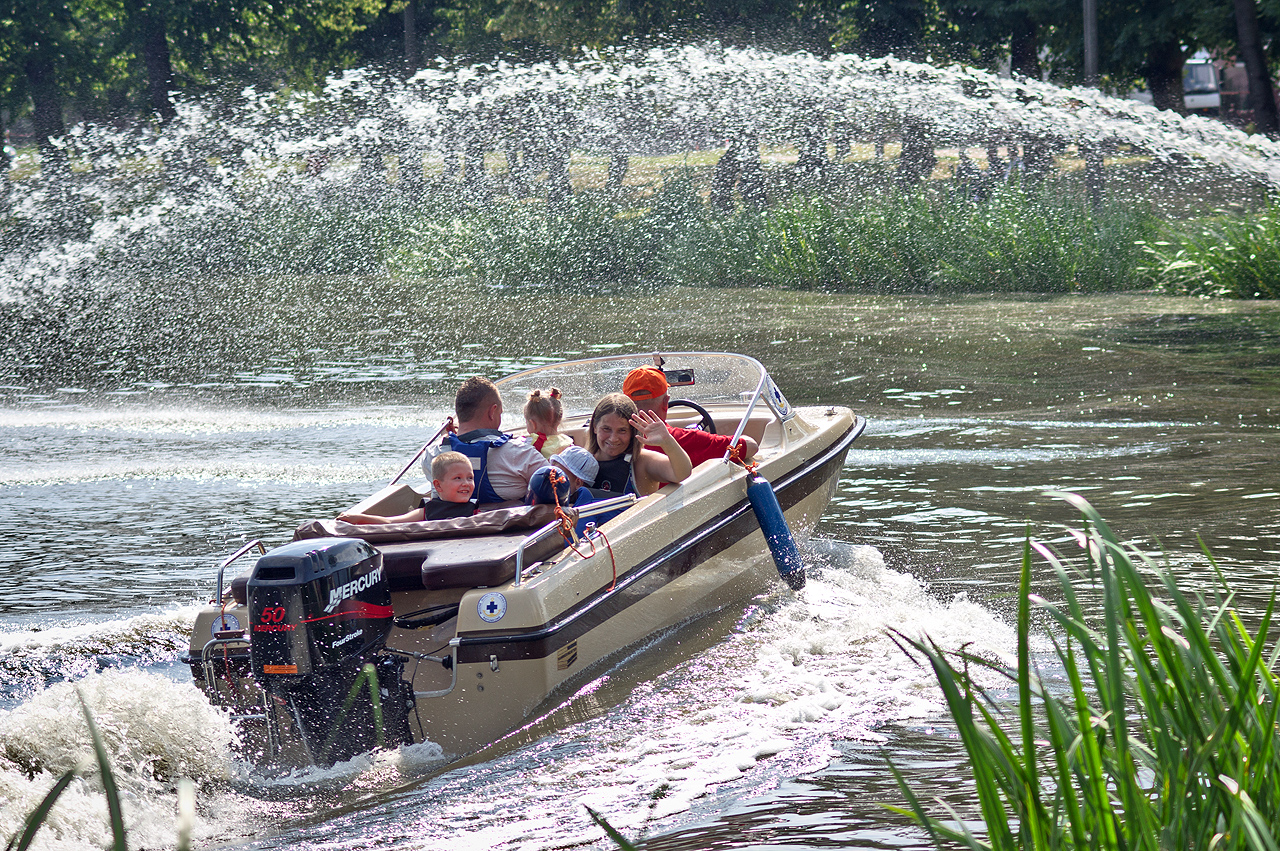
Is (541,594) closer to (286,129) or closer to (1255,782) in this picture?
(1255,782)

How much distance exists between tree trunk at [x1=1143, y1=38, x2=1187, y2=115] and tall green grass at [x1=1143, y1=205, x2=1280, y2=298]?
10.7 meters

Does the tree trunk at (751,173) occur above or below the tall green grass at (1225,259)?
above

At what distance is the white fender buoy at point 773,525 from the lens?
703 cm

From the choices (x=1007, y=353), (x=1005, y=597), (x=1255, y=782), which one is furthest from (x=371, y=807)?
(x=1007, y=353)

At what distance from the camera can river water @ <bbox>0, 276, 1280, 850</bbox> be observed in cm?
473

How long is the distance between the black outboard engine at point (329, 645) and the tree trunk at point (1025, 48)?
93.3 ft

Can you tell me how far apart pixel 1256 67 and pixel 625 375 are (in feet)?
71.6

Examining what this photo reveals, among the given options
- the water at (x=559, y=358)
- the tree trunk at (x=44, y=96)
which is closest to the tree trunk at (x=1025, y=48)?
the water at (x=559, y=358)

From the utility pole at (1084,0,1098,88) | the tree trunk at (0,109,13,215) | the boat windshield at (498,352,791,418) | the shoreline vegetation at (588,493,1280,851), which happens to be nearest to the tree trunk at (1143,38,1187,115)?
the utility pole at (1084,0,1098,88)

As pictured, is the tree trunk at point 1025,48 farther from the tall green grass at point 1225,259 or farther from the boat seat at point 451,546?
the boat seat at point 451,546

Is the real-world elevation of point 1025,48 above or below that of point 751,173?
above

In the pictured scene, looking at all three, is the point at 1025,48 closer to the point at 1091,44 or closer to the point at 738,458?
the point at 1091,44

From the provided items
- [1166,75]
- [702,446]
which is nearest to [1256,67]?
[1166,75]

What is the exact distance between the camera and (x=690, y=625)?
674 cm
